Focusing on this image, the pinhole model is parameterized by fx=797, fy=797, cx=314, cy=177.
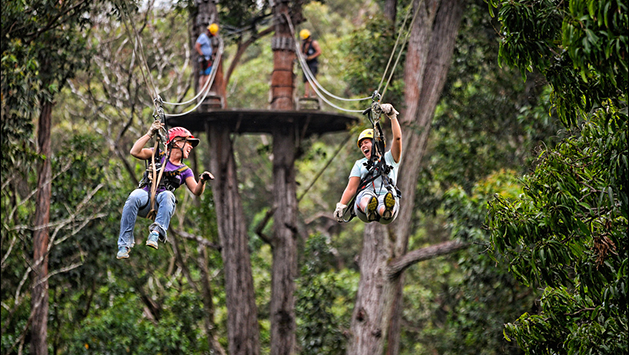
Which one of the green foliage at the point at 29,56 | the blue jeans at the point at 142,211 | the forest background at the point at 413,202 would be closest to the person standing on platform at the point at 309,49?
the forest background at the point at 413,202

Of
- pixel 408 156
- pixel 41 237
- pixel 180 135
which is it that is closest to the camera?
pixel 180 135

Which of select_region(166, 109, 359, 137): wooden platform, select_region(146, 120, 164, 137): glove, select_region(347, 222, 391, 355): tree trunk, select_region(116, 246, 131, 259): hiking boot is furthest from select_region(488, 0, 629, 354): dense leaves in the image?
select_region(166, 109, 359, 137): wooden platform

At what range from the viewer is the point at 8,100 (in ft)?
37.0

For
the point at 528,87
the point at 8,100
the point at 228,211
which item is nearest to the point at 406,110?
the point at 528,87

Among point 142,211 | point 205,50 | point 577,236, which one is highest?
point 205,50

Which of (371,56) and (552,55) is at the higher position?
(371,56)

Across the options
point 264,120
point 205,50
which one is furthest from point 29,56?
point 264,120

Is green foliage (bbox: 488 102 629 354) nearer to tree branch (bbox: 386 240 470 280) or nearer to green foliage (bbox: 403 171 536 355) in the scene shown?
green foliage (bbox: 403 171 536 355)

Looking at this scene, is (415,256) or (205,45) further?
(205,45)

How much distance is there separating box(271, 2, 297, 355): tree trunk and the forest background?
0.23 metres

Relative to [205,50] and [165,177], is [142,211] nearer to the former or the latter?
[165,177]

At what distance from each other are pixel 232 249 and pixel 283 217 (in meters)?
1.03

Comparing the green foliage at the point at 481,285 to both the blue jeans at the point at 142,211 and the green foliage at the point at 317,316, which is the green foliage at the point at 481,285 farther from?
the blue jeans at the point at 142,211

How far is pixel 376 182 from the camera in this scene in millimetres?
6516
